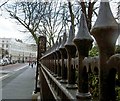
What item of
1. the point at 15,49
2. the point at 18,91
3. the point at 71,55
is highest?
the point at 15,49

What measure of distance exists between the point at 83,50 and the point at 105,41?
0.26 m

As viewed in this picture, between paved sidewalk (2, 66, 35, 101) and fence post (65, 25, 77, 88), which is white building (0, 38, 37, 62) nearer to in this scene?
paved sidewalk (2, 66, 35, 101)

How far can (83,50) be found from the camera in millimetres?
1042

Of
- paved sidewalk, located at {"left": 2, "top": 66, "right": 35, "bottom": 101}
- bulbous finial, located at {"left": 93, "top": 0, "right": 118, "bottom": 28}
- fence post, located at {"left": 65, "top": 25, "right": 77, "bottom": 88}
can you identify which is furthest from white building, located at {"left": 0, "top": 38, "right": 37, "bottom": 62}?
bulbous finial, located at {"left": 93, "top": 0, "right": 118, "bottom": 28}

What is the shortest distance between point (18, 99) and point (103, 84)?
39.8 ft

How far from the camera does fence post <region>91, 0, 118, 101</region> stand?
769 mm

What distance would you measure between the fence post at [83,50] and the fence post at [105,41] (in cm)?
20

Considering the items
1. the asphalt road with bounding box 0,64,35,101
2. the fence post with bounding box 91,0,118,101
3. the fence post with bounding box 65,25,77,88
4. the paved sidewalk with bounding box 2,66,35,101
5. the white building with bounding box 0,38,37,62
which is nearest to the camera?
the fence post with bounding box 91,0,118,101

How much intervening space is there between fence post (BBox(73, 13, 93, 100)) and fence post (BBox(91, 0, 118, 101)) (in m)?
0.20

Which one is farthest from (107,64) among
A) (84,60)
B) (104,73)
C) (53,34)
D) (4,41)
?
(4,41)

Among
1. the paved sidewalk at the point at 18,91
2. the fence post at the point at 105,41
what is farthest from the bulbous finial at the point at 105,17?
the paved sidewalk at the point at 18,91

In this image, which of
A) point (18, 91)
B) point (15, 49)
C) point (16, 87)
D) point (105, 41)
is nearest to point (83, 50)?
point (105, 41)

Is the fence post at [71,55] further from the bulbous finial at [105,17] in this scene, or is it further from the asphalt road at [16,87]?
the asphalt road at [16,87]

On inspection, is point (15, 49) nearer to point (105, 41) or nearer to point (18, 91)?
point (18, 91)
